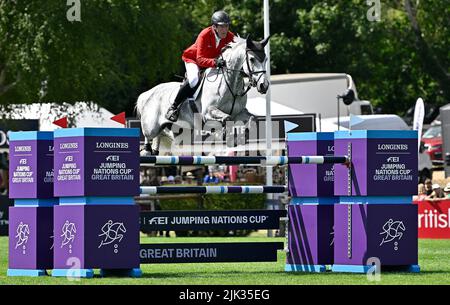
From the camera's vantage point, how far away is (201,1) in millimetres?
36750

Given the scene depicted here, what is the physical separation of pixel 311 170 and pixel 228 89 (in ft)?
6.71

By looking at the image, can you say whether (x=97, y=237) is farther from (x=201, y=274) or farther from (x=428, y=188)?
(x=428, y=188)

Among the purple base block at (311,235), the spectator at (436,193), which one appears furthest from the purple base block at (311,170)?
the spectator at (436,193)

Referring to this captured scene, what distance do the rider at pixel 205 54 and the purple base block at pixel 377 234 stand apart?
3086mm

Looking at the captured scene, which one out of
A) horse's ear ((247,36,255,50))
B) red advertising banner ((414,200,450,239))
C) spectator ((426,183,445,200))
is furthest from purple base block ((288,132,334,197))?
spectator ((426,183,445,200))

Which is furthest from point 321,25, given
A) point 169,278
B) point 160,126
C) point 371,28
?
point 169,278

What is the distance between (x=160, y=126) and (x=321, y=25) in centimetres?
3341

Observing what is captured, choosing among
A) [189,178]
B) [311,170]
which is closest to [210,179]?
[189,178]

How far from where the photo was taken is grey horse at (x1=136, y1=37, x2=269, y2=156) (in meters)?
15.6

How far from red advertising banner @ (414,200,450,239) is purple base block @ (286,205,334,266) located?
34.3ft

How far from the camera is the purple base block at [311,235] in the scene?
14.2 metres

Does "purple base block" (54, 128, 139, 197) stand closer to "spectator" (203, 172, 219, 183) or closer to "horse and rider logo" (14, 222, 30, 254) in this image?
"horse and rider logo" (14, 222, 30, 254)

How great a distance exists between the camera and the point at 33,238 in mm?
13594
